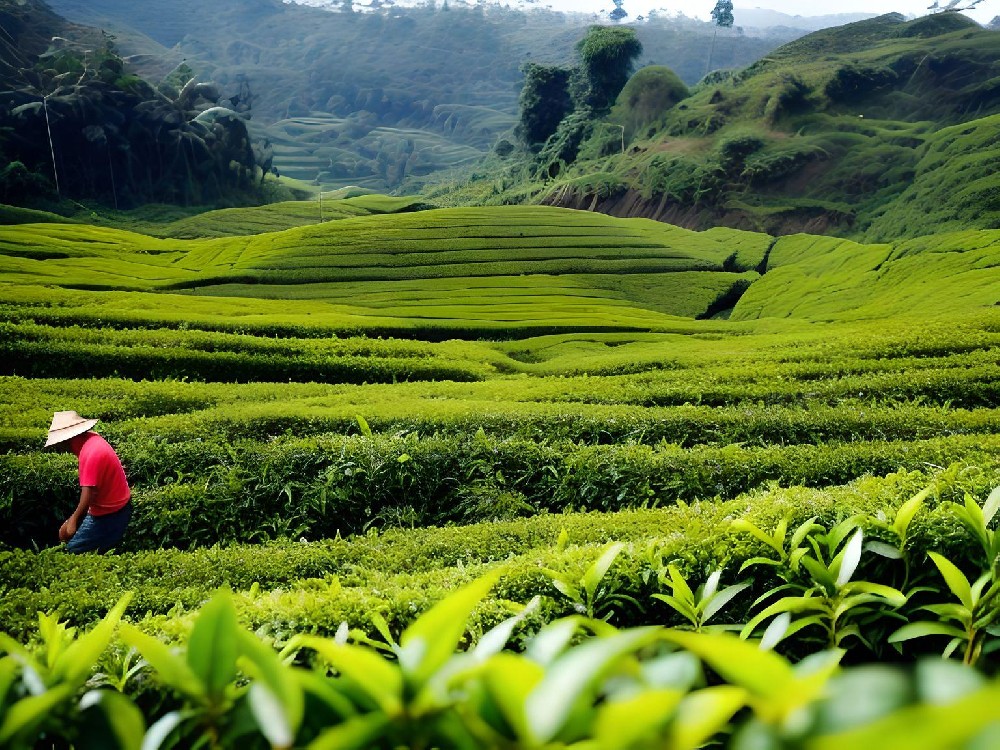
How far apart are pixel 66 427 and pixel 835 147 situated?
29581mm

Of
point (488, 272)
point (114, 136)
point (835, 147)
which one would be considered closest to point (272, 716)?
point (488, 272)

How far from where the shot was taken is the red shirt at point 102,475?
481cm

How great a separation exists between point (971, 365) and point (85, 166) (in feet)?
99.8

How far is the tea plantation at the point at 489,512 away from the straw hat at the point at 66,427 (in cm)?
81

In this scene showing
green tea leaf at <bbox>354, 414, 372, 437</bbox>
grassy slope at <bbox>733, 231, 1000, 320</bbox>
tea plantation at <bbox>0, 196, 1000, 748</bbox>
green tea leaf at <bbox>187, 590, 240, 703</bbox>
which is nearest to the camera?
tea plantation at <bbox>0, 196, 1000, 748</bbox>

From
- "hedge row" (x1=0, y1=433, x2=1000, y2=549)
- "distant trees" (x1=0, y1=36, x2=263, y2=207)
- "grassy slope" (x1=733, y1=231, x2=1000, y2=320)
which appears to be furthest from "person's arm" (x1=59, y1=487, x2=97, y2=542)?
"distant trees" (x1=0, y1=36, x2=263, y2=207)

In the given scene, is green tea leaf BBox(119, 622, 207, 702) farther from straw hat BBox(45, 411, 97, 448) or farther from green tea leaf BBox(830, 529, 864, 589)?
straw hat BBox(45, 411, 97, 448)

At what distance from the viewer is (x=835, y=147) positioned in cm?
2778

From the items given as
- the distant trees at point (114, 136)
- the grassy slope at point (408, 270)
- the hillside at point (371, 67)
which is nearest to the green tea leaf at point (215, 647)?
the grassy slope at point (408, 270)

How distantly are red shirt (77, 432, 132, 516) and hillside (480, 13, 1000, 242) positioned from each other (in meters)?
23.0

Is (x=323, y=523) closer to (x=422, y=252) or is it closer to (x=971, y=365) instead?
(x=971, y=365)

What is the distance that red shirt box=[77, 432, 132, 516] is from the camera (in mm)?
4812

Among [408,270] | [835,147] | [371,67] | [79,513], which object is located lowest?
[408,270]

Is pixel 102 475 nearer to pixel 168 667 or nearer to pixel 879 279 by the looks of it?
pixel 168 667
